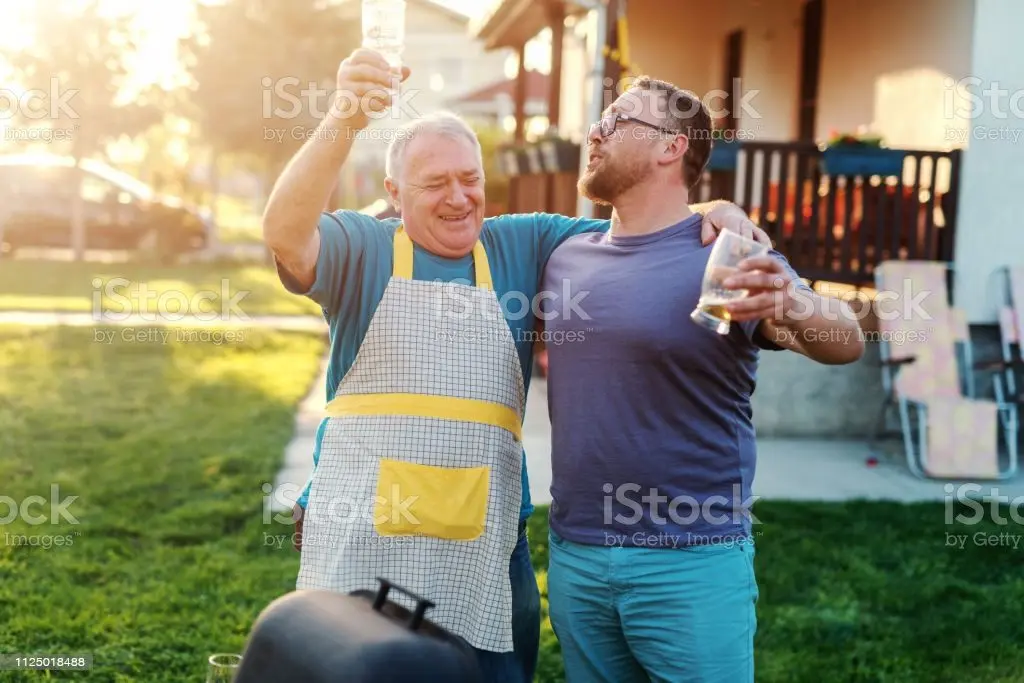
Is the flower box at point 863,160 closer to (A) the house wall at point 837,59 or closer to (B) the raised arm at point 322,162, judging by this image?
(A) the house wall at point 837,59

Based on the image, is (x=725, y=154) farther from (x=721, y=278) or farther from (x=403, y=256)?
(x=721, y=278)

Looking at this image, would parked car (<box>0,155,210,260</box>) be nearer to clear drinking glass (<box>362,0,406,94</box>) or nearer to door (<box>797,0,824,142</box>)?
door (<box>797,0,824,142</box>)

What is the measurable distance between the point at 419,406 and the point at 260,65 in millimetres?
23409

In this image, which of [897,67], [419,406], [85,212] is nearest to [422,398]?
[419,406]

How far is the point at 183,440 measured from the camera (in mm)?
7625

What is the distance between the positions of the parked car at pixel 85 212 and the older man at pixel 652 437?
19.7 m

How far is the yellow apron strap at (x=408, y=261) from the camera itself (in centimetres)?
266

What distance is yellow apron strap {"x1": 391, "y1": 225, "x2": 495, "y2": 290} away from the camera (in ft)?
8.72

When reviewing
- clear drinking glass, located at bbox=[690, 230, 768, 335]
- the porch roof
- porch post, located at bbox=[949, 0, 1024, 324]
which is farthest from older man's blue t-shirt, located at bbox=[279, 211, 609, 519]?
the porch roof

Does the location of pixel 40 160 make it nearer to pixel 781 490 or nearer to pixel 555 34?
pixel 555 34

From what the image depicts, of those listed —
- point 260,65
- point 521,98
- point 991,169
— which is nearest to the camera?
point 991,169

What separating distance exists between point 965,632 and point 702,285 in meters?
Result: 2.99

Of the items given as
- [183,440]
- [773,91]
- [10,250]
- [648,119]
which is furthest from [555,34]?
[10,250]

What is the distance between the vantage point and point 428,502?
2.55 metres
